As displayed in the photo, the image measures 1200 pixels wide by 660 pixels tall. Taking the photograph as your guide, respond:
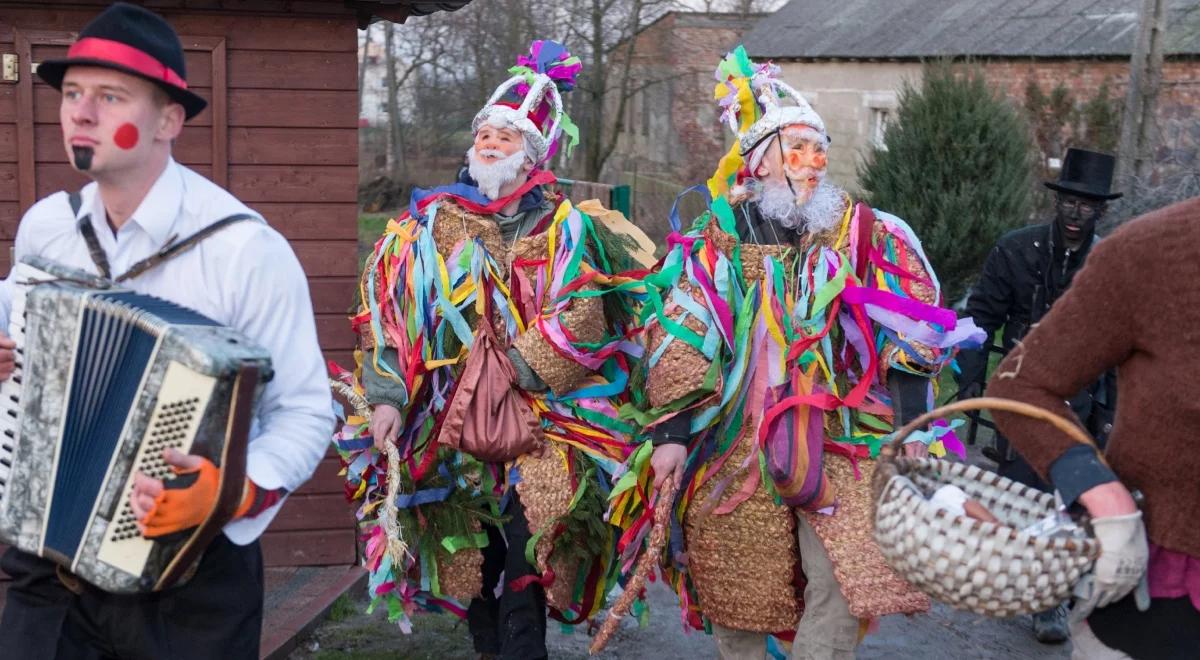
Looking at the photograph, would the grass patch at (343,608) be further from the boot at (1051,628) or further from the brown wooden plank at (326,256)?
the boot at (1051,628)

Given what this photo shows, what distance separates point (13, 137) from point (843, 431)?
342 centimetres

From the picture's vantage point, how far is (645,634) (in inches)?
239

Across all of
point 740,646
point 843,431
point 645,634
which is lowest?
point 645,634

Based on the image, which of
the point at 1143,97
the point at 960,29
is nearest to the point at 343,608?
the point at 1143,97

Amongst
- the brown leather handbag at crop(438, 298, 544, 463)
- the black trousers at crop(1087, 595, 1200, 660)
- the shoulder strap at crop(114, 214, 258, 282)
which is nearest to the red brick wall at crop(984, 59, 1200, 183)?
the brown leather handbag at crop(438, 298, 544, 463)

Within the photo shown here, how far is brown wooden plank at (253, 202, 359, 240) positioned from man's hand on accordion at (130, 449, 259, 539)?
326 centimetres

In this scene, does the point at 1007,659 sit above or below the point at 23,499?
below

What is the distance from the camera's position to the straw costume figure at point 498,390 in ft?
16.3

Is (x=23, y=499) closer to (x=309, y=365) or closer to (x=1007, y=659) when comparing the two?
(x=309, y=365)

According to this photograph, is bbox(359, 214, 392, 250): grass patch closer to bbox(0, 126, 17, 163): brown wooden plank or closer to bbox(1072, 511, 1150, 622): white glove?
bbox(0, 126, 17, 163): brown wooden plank

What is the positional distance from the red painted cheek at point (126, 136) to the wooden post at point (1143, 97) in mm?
10836

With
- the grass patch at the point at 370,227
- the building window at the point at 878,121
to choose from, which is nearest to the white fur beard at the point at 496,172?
the grass patch at the point at 370,227

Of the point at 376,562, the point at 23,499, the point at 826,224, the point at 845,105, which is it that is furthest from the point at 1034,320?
the point at 845,105

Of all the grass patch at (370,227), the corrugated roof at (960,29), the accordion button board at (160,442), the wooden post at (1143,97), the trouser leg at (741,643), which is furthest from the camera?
the grass patch at (370,227)
